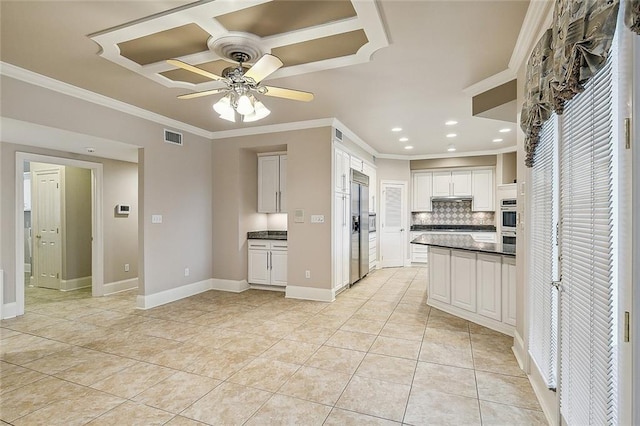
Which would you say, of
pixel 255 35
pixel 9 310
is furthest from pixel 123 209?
pixel 255 35

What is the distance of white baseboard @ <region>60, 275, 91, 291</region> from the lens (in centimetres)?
575

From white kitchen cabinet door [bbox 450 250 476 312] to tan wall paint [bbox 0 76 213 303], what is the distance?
3984 millimetres

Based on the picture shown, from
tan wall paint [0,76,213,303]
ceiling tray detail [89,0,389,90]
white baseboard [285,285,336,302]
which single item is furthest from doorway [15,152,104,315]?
ceiling tray detail [89,0,389,90]

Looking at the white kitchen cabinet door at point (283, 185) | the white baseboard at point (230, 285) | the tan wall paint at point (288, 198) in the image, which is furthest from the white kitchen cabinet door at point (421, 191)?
the white baseboard at point (230, 285)

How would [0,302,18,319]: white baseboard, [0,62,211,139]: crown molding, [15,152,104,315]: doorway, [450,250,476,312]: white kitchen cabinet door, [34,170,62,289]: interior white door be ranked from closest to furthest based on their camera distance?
[0,62,211,139]: crown molding
[450,250,476,312]: white kitchen cabinet door
[0,302,18,319]: white baseboard
[15,152,104,315]: doorway
[34,170,62,289]: interior white door

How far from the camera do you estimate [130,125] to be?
4.41 m

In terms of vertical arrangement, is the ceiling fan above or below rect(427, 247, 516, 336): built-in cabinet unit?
above

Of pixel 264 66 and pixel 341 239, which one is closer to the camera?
pixel 264 66

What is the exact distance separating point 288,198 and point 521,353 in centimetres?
362

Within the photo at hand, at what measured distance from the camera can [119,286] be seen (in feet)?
18.6

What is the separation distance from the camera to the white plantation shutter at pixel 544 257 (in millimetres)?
2037

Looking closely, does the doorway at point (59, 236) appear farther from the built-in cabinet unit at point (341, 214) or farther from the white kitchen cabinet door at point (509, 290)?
the white kitchen cabinet door at point (509, 290)

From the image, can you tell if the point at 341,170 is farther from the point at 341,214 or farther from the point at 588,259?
the point at 588,259

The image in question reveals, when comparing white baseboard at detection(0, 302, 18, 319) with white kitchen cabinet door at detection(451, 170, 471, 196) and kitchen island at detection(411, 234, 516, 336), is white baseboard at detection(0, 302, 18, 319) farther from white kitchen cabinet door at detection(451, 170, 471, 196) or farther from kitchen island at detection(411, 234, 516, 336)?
white kitchen cabinet door at detection(451, 170, 471, 196)
